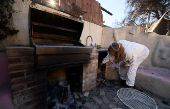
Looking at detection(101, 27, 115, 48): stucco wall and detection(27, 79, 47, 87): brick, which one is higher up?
detection(101, 27, 115, 48): stucco wall

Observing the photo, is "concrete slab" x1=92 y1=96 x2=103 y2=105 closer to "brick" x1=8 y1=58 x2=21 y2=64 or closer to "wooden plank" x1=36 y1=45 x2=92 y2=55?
"wooden plank" x1=36 y1=45 x2=92 y2=55

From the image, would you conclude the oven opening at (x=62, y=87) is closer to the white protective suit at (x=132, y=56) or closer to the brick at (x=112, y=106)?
the brick at (x=112, y=106)

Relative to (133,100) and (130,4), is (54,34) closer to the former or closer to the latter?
(133,100)

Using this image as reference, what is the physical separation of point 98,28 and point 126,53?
111 inches

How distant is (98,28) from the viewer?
431 cm

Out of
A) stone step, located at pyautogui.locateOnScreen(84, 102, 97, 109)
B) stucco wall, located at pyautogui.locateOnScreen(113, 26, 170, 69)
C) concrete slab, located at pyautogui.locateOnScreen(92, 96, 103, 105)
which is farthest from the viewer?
stucco wall, located at pyautogui.locateOnScreen(113, 26, 170, 69)

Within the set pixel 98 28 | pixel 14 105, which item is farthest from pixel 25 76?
pixel 98 28

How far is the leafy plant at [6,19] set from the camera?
58.1 inches

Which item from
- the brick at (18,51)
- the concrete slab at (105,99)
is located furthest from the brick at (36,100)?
the concrete slab at (105,99)

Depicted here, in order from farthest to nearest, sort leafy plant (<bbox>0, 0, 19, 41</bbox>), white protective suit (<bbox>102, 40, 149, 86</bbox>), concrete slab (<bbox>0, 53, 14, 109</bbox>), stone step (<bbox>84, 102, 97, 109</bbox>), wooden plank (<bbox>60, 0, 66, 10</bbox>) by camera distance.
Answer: wooden plank (<bbox>60, 0, 66, 10</bbox>)
white protective suit (<bbox>102, 40, 149, 86</bbox>)
stone step (<bbox>84, 102, 97, 109</bbox>)
leafy plant (<bbox>0, 0, 19, 41</bbox>)
concrete slab (<bbox>0, 53, 14, 109</bbox>)


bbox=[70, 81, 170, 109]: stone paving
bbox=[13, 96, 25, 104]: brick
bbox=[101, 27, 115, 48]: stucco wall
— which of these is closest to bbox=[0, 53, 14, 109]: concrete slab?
bbox=[13, 96, 25, 104]: brick

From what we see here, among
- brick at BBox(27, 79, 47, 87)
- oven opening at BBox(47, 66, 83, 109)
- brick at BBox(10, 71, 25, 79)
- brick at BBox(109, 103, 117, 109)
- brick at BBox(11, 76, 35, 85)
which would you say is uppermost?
brick at BBox(10, 71, 25, 79)

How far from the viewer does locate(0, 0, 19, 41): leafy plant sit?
58.1 inches

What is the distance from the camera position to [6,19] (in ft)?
5.12
